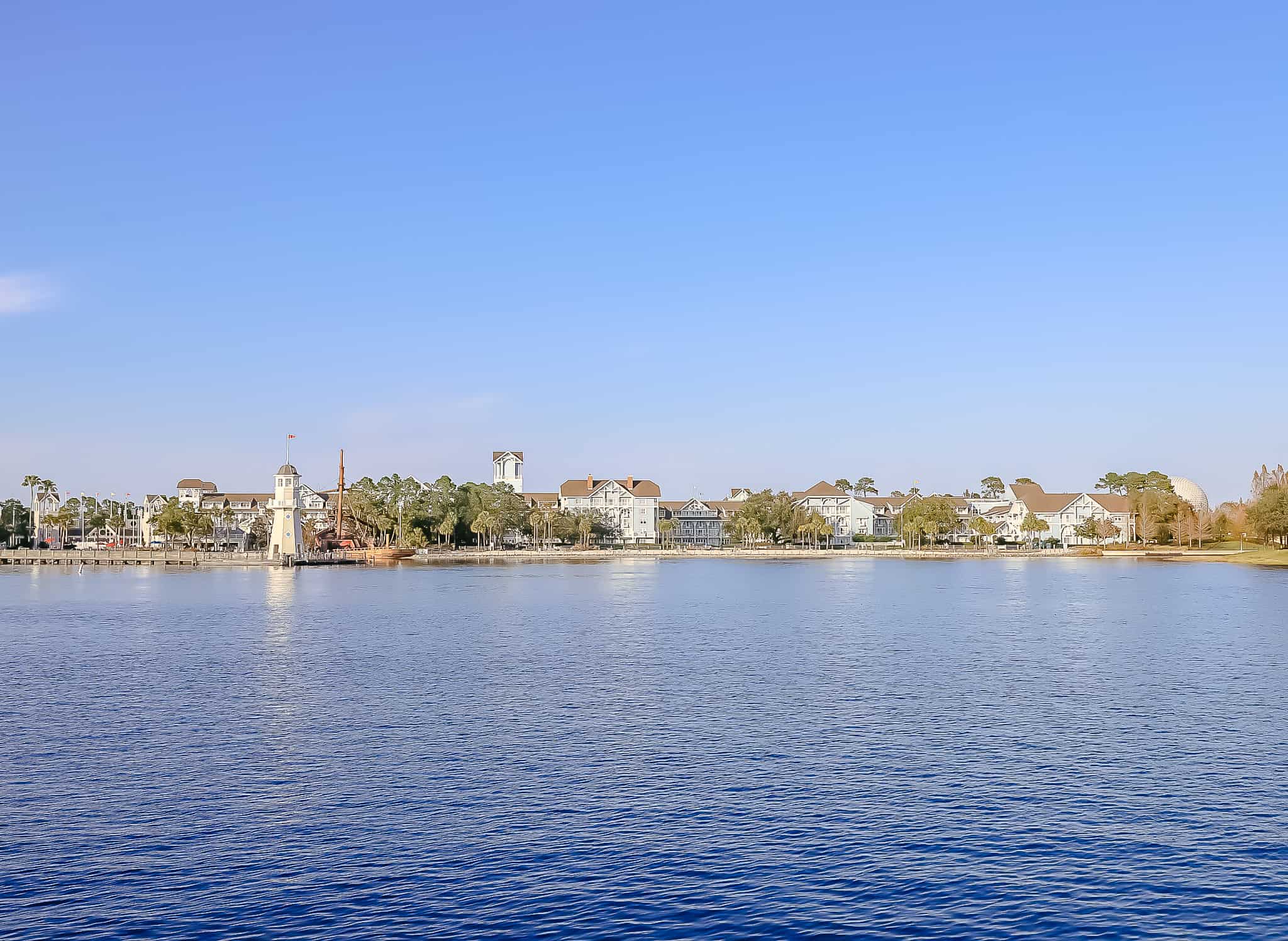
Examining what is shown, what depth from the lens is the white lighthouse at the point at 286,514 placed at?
183375 mm

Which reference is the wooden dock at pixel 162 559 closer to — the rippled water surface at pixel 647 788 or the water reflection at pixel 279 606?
the water reflection at pixel 279 606

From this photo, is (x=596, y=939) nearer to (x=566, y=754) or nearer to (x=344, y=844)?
(x=344, y=844)

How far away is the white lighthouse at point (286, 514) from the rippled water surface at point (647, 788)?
4719 inches

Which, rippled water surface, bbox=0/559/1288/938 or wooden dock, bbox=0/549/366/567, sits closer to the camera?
rippled water surface, bbox=0/559/1288/938

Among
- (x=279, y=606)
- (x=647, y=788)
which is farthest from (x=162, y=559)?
(x=647, y=788)

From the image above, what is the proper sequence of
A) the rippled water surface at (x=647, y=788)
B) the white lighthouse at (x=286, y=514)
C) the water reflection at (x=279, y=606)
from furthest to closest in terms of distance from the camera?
the white lighthouse at (x=286, y=514) → the water reflection at (x=279, y=606) → the rippled water surface at (x=647, y=788)

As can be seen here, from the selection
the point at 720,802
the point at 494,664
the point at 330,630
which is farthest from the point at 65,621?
the point at 720,802

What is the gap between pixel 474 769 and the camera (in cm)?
3158

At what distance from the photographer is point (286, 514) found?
185 m

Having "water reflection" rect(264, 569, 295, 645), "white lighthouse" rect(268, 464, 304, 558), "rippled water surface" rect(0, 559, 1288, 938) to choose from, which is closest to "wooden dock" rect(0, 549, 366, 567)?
"white lighthouse" rect(268, 464, 304, 558)

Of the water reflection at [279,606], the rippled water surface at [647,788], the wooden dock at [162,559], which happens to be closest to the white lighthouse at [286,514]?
the wooden dock at [162,559]

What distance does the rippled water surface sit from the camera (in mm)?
21312

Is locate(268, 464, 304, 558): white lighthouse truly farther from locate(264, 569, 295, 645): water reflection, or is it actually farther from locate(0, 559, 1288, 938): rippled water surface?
locate(0, 559, 1288, 938): rippled water surface

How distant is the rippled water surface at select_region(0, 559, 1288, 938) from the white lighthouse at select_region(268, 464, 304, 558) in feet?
393
